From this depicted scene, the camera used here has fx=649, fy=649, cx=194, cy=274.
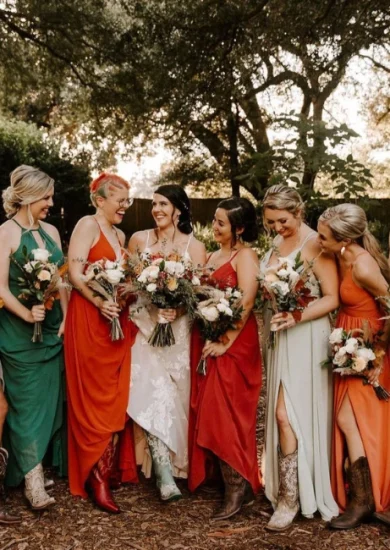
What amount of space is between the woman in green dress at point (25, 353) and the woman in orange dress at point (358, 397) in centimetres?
200

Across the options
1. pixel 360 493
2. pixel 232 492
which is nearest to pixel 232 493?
pixel 232 492

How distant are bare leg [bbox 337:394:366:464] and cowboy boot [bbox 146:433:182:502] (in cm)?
125

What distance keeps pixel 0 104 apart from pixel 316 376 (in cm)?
1281

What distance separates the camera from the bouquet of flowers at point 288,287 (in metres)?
4.12

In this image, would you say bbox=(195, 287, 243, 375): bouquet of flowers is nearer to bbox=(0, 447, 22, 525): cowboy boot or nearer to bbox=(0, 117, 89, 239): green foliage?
bbox=(0, 447, 22, 525): cowboy boot

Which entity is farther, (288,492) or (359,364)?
(288,492)

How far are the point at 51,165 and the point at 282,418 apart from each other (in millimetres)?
16564

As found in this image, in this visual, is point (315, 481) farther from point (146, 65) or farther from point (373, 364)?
point (146, 65)

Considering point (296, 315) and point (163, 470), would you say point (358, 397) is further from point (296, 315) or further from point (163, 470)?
point (163, 470)

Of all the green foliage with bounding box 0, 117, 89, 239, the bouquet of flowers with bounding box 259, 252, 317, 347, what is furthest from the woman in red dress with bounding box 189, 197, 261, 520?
the green foliage with bounding box 0, 117, 89, 239

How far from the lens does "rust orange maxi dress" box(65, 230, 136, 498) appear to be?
471 cm

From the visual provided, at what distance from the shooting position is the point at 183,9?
1157cm

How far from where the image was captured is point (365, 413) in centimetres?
430

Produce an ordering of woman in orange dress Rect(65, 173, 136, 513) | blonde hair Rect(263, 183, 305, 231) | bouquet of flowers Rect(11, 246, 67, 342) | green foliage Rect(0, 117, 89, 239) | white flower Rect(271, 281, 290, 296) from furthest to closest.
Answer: green foliage Rect(0, 117, 89, 239) < woman in orange dress Rect(65, 173, 136, 513) < blonde hair Rect(263, 183, 305, 231) < bouquet of flowers Rect(11, 246, 67, 342) < white flower Rect(271, 281, 290, 296)
